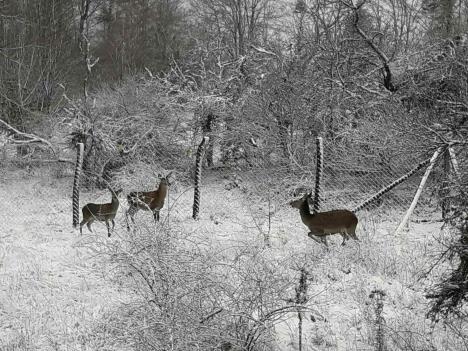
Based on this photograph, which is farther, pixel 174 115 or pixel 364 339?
pixel 174 115

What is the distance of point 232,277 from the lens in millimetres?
6242

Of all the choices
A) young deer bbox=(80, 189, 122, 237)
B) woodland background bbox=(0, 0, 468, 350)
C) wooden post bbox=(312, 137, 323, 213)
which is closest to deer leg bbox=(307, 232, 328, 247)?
woodland background bbox=(0, 0, 468, 350)

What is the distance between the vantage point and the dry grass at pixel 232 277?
19.1ft

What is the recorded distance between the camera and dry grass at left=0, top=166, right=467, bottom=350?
5.84 m

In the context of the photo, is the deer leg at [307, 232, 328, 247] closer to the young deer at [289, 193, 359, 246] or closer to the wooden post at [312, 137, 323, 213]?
the young deer at [289, 193, 359, 246]

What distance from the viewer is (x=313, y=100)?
632 inches

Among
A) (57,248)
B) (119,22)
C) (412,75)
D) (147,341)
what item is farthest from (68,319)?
(119,22)

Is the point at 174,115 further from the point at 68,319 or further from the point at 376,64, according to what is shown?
the point at 68,319

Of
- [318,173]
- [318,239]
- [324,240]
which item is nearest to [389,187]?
[318,173]

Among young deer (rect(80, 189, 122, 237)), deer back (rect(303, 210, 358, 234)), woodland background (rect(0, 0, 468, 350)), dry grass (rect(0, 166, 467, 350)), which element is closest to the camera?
dry grass (rect(0, 166, 467, 350))

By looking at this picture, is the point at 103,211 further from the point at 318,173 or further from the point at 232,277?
the point at 232,277

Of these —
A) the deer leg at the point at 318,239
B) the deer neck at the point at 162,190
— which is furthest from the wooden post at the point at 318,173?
the deer neck at the point at 162,190

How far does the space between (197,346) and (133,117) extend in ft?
42.2

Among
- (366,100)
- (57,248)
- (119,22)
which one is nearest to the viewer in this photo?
(57,248)
